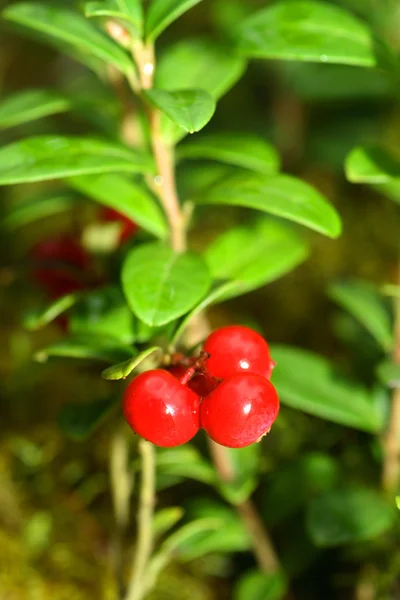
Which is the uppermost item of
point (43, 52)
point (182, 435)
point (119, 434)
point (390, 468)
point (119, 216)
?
point (182, 435)

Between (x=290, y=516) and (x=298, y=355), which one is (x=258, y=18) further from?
(x=290, y=516)

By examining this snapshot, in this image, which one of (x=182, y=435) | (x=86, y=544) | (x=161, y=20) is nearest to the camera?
(x=182, y=435)

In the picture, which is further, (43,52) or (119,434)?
(43,52)

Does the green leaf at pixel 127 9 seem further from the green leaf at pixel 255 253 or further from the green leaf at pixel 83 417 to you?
the green leaf at pixel 83 417

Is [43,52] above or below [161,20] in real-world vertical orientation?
below

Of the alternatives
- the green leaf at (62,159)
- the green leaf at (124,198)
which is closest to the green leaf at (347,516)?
the green leaf at (124,198)

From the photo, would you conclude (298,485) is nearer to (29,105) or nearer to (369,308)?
(369,308)

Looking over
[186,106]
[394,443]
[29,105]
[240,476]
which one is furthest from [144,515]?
[29,105]

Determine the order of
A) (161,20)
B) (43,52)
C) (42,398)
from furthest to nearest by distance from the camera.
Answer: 1. (43,52)
2. (42,398)
3. (161,20)

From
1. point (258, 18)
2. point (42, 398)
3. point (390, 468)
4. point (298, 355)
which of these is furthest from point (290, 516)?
point (258, 18)
